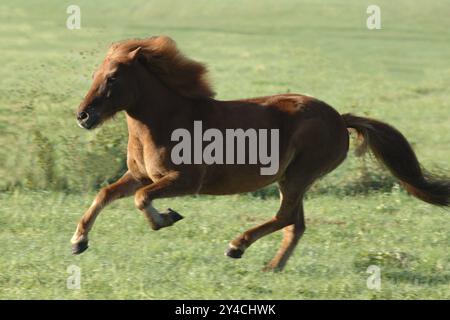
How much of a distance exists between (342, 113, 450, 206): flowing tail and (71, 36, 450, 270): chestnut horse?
212mm

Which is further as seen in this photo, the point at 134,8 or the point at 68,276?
the point at 134,8

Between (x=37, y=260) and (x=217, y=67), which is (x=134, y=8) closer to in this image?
(x=217, y=67)

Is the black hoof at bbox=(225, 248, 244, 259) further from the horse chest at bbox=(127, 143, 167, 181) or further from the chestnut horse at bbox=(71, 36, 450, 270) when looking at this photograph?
the horse chest at bbox=(127, 143, 167, 181)

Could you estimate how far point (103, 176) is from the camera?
447 inches

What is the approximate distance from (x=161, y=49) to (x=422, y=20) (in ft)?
74.4

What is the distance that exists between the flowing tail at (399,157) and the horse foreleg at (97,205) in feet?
6.19

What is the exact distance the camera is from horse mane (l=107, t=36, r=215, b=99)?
8.02 metres

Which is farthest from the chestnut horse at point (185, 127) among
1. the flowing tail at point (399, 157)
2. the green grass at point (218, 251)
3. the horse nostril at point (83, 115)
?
the green grass at point (218, 251)

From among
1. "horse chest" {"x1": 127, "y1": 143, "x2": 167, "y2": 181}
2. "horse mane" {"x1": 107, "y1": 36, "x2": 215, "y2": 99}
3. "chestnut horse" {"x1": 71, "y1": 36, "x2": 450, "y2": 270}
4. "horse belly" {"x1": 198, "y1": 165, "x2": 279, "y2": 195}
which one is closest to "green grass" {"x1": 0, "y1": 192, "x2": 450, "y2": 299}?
"chestnut horse" {"x1": 71, "y1": 36, "x2": 450, "y2": 270}

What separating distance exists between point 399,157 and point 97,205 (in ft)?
8.49

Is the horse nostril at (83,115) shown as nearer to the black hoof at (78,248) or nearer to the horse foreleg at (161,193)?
the horse foreleg at (161,193)

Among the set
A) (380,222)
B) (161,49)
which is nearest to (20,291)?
(161,49)

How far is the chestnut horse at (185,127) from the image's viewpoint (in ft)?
25.3

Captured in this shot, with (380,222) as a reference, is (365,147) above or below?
above
